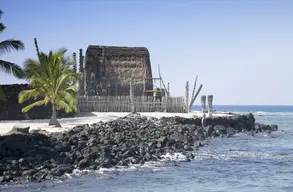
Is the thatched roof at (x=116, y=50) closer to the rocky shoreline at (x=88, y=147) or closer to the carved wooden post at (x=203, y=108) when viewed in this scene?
the carved wooden post at (x=203, y=108)

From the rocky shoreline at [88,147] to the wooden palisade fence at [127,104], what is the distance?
743 cm

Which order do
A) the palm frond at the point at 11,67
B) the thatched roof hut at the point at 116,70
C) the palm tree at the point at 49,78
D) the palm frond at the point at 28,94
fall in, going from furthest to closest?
the thatched roof hut at the point at 116,70, the palm tree at the point at 49,78, the palm frond at the point at 28,94, the palm frond at the point at 11,67

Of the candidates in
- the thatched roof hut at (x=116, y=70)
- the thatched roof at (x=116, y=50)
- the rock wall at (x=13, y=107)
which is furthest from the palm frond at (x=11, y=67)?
the thatched roof at (x=116, y=50)

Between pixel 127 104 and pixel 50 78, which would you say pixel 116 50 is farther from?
pixel 50 78

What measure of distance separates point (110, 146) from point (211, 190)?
6198 mm

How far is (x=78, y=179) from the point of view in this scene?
41.7 feet

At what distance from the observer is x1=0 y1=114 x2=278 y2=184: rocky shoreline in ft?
42.8

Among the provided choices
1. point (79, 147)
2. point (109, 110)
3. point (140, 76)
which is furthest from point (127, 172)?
point (140, 76)

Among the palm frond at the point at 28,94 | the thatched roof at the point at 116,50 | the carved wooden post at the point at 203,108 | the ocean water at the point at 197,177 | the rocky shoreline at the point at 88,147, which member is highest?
the thatched roof at the point at 116,50

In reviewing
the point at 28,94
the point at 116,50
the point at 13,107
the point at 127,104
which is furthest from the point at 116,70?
the point at 28,94

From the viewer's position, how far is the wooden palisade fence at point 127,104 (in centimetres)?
3338

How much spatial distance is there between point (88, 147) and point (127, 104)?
17567 millimetres

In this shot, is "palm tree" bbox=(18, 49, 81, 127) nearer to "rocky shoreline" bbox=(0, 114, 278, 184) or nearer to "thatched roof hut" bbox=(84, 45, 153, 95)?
"rocky shoreline" bbox=(0, 114, 278, 184)

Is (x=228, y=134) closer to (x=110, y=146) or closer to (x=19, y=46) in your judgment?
(x=110, y=146)
